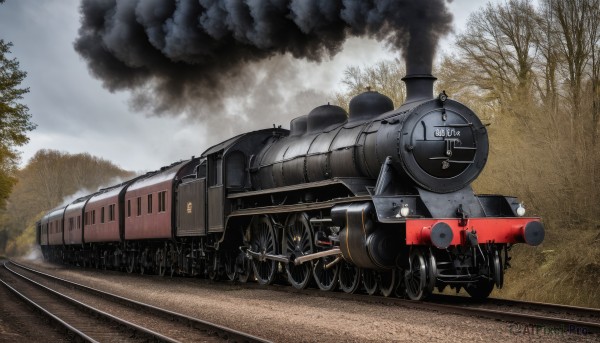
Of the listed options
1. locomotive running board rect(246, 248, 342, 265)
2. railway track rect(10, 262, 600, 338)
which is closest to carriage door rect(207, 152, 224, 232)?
locomotive running board rect(246, 248, 342, 265)

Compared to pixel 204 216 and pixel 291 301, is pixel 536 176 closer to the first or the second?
pixel 291 301

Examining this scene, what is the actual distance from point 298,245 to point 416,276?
10.8ft

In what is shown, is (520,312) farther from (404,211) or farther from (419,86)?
(419,86)

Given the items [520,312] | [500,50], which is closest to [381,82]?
[500,50]

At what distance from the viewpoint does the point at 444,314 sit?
9.60 metres

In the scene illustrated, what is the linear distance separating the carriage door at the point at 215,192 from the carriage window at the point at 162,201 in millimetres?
3457

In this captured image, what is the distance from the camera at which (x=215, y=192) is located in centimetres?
1675

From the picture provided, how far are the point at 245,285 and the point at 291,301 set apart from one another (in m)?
4.32

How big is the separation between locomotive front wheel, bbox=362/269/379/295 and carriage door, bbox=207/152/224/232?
484cm

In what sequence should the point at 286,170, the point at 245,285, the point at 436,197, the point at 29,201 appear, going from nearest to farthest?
the point at 436,197, the point at 286,170, the point at 245,285, the point at 29,201

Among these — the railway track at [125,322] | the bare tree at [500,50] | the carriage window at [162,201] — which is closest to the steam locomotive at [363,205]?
the carriage window at [162,201]

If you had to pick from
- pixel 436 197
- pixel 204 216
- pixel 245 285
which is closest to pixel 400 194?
pixel 436 197

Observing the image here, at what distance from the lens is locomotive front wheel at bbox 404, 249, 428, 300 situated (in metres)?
10.6

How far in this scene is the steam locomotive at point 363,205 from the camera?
10906 mm
